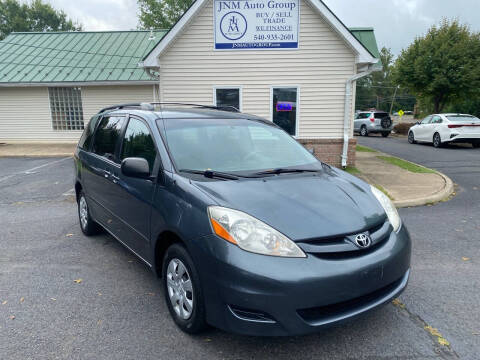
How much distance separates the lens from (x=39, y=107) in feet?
53.0

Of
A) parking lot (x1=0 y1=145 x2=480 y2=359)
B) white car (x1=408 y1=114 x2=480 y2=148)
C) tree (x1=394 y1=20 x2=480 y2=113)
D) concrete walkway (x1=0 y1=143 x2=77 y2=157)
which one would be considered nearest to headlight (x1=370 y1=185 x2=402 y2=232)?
parking lot (x1=0 y1=145 x2=480 y2=359)

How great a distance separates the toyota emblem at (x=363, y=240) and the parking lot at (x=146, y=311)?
1.74ft

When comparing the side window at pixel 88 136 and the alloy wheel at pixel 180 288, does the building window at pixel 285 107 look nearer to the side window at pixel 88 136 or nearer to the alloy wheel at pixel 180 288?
the side window at pixel 88 136

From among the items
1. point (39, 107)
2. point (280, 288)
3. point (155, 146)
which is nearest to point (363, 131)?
point (39, 107)

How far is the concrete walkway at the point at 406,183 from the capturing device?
697 centimetres

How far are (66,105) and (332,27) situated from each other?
1206cm

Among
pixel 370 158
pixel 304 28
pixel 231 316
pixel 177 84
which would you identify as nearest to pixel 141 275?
pixel 231 316

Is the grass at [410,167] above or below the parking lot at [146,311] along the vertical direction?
below

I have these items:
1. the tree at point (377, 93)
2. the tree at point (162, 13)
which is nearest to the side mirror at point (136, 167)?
the tree at point (162, 13)

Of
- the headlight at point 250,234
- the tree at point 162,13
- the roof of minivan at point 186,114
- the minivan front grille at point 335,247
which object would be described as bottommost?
the minivan front grille at point 335,247

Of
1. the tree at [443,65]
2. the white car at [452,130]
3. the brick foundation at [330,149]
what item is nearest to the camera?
the brick foundation at [330,149]

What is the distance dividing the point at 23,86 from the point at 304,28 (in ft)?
40.7

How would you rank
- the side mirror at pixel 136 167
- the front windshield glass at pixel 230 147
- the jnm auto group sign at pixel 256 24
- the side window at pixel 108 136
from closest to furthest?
the side mirror at pixel 136 167, the front windshield glass at pixel 230 147, the side window at pixel 108 136, the jnm auto group sign at pixel 256 24

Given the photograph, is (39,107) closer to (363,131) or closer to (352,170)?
(352,170)
